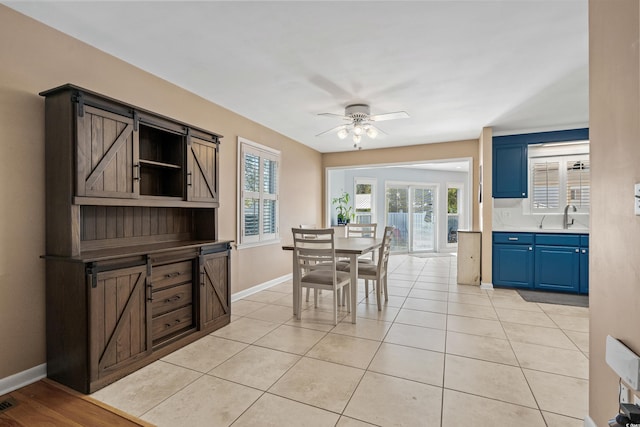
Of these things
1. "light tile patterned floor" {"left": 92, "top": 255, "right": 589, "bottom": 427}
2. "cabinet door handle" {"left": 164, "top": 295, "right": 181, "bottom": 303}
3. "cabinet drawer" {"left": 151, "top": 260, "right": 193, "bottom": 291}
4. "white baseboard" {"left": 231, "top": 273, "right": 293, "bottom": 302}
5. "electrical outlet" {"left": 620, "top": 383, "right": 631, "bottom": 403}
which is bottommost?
"light tile patterned floor" {"left": 92, "top": 255, "right": 589, "bottom": 427}

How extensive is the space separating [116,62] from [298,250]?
243 centimetres

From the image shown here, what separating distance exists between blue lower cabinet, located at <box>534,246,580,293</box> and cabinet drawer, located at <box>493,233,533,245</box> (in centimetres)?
18

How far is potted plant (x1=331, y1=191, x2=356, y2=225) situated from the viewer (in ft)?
23.7

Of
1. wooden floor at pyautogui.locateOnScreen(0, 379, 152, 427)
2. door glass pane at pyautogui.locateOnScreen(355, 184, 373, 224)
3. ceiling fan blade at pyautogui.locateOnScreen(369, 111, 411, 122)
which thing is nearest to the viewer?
wooden floor at pyautogui.locateOnScreen(0, 379, 152, 427)

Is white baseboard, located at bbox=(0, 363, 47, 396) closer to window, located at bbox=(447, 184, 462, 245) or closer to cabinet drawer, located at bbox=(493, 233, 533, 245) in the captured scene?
cabinet drawer, located at bbox=(493, 233, 533, 245)

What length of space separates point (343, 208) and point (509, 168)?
3783 millimetres

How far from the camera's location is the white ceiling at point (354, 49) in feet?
6.66

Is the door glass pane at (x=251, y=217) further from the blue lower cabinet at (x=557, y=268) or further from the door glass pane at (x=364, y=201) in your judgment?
the door glass pane at (x=364, y=201)

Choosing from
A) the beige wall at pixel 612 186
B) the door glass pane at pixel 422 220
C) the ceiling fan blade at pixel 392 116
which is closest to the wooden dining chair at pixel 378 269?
the ceiling fan blade at pixel 392 116

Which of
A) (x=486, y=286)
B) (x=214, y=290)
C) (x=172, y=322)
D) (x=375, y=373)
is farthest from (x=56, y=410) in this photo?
(x=486, y=286)

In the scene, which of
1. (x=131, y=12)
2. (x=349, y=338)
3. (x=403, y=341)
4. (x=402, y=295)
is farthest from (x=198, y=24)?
(x=402, y=295)

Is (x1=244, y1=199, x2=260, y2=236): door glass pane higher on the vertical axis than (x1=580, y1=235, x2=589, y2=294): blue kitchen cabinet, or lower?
Result: higher

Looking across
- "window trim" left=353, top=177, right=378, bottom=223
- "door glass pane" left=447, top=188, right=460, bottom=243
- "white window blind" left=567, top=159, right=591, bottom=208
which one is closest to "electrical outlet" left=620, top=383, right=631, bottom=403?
"white window blind" left=567, top=159, right=591, bottom=208

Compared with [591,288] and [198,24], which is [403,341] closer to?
[591,288]
